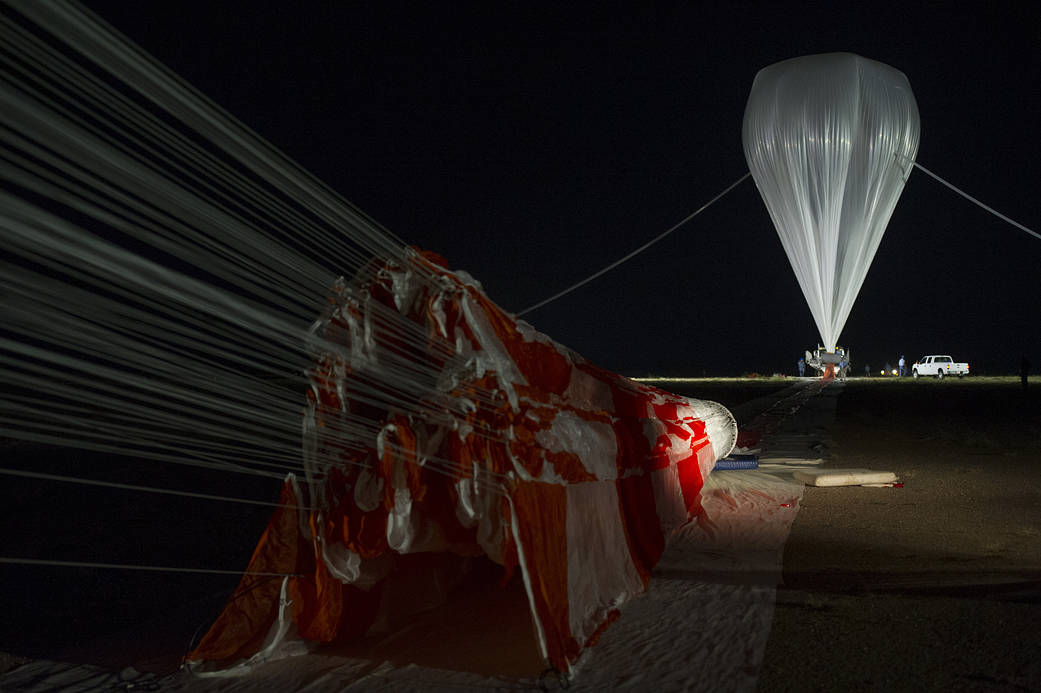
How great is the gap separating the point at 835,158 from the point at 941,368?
1146 inches

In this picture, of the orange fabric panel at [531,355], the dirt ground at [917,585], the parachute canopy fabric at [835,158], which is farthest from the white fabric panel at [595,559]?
the parachute canopy fabric at [835,158]

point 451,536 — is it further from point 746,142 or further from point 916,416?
point 746,142

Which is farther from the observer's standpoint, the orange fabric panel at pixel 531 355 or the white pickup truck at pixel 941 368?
the white pickup truck at pixel 941 368

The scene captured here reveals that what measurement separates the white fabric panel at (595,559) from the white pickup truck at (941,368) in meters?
45.1

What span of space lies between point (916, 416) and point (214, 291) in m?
17.9

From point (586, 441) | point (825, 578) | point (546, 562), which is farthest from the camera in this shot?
point (825, 578)

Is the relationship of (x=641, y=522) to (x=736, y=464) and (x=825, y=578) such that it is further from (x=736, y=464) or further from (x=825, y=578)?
(x=736, y=464)

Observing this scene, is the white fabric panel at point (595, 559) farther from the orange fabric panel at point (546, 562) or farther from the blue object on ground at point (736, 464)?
the blue object on ground at point (736, 464)

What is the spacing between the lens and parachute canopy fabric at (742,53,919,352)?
20000 mm

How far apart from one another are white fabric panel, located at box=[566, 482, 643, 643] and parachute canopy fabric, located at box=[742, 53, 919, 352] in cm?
1818

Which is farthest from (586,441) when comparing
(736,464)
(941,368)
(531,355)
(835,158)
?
(941,368)

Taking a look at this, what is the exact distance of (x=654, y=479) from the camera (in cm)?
566

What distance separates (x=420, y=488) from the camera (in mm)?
3500

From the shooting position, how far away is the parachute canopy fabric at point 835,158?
65.6ft
